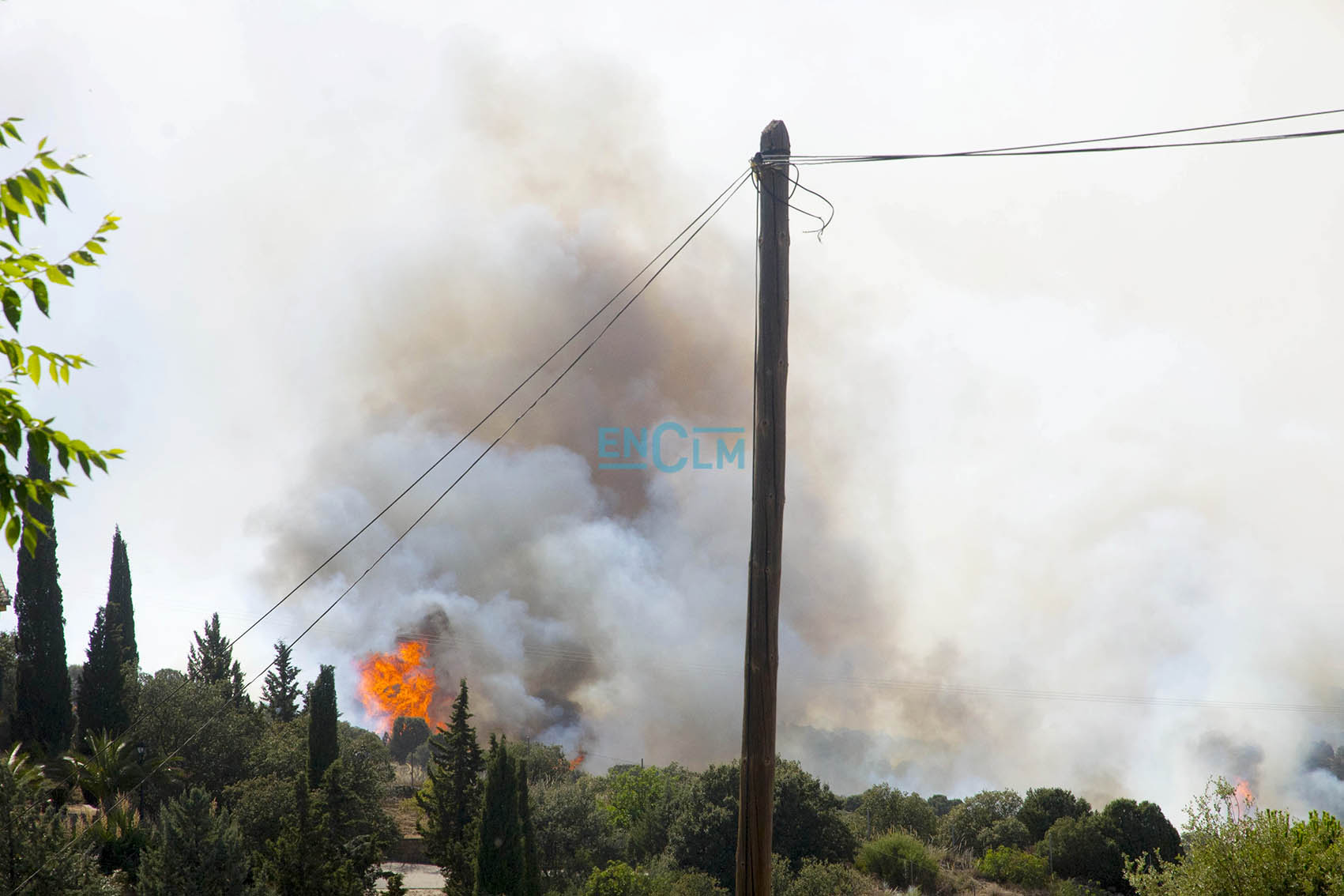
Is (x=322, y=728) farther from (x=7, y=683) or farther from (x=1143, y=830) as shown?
(x=1143, y=830)

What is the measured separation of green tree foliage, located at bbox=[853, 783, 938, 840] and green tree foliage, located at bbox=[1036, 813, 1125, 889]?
484 cm

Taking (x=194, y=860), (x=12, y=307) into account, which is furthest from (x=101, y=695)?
(x=12, y=307)

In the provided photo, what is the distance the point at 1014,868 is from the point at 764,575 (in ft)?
83.5

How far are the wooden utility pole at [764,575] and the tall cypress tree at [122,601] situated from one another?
130 ft

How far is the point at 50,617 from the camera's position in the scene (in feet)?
114

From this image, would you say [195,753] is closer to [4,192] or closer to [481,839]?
[481,839]

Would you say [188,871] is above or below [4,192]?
below

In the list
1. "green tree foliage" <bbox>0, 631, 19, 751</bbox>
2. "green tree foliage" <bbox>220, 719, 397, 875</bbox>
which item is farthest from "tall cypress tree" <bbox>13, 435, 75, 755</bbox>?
"green tree foliage" <bbox>220, 719, 397, 875</bbox>

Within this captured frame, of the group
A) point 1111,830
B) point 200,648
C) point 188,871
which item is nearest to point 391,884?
point 188,871

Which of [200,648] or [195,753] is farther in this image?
[200,648]

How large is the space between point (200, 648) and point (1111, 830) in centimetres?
4164

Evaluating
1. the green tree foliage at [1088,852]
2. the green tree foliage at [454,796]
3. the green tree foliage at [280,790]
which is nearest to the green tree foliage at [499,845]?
the green tree foliage at [280,790]

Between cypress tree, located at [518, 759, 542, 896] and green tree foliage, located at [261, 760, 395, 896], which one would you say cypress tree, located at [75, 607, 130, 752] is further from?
cypress tree, located at [518, 759, 542, 896]

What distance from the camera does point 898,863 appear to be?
26.8 metres
